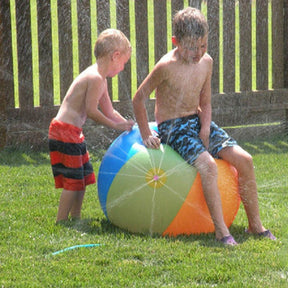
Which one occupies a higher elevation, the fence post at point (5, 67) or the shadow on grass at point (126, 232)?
the fence post at point (5, 67)

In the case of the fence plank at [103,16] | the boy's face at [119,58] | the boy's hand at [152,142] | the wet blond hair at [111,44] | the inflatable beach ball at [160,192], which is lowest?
the inflatable beach ball at [160,192]

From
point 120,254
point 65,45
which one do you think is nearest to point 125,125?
point 120,254

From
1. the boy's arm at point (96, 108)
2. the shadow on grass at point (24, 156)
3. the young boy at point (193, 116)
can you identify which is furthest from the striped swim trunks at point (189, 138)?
the shadow on grass at point (24, 156)

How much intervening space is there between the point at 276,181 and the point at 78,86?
5.72 ft

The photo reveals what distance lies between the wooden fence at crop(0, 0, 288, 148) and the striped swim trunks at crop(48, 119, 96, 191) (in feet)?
6.63

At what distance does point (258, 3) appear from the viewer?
6.46 m

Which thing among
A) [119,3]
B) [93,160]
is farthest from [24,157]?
[119,3]

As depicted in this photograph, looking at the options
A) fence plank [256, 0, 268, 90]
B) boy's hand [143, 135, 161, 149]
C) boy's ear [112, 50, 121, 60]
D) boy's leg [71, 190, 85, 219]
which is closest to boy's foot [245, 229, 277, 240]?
boy's hand [143, 135, 161, 149]

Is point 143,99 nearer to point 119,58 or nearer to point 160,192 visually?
point 119,58

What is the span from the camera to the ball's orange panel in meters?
3.57

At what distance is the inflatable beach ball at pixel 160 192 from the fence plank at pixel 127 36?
2485 millimetres

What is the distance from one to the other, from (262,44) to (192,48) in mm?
3012

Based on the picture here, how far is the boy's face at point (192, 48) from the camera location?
3.65 meters

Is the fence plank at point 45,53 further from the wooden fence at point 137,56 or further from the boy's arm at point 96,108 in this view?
the boy's arm at point 96,108
